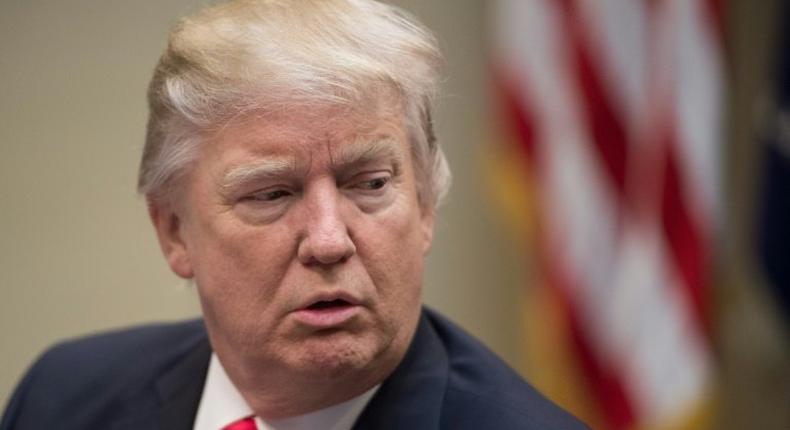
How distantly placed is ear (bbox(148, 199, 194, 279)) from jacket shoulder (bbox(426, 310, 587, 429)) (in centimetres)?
44

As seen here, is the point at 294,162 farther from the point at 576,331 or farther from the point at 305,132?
the point at 576,331

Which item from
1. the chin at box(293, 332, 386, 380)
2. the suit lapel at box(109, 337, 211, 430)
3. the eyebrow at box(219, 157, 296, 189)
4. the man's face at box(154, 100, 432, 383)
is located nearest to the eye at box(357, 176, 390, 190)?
the man's face at box(154, 100, 432, 383)

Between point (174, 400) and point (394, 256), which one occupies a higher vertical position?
point (394, 256)

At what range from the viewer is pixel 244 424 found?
6.18ft

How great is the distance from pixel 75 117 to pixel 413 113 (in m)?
1.65

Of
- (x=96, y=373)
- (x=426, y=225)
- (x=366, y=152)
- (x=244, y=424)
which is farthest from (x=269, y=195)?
(x=96, y=373)

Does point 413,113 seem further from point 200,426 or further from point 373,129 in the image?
point 200,426

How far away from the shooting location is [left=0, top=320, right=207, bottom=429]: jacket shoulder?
2.16 metres

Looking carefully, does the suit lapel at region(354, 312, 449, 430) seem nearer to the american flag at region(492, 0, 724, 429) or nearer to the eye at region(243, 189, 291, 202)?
the eye at region(243, 189, 291, 202)

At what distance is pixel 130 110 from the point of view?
124 inches

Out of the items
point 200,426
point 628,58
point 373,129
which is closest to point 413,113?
point 373,129

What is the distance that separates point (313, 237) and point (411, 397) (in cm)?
32

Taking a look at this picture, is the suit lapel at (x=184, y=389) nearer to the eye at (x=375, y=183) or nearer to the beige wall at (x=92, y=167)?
the eye at (x=375, y=183)

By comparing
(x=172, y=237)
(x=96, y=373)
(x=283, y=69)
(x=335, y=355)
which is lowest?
(x=96, y=373)
